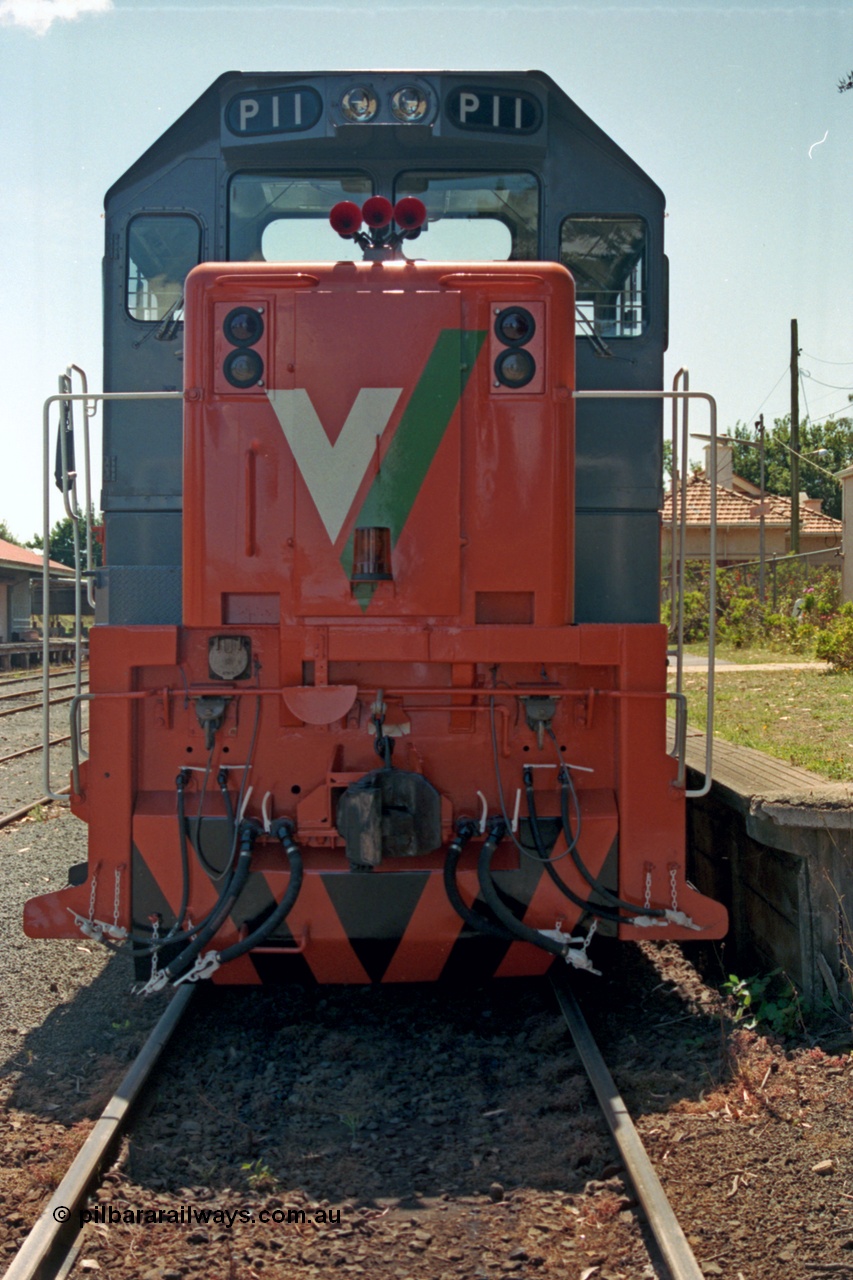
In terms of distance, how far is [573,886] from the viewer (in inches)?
169

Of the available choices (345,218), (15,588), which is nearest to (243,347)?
(345,218)

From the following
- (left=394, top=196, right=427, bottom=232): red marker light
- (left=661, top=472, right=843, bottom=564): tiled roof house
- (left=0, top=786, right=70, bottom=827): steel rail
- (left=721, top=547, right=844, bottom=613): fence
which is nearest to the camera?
(left=394, top=196, right=427, bottom=232): red marker light

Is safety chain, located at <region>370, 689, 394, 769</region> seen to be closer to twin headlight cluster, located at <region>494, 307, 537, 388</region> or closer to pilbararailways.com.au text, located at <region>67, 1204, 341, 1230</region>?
twin headlight cluster, located at <region>494, 307, 537, 388</region>

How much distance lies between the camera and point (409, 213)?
4348 millimetres

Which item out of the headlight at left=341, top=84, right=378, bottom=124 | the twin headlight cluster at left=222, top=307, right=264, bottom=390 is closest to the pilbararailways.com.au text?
the twin headlight cluster at left=222, top=307, right=264, bottom=390

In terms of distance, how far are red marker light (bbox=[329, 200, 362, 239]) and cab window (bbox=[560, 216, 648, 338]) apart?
121 centimetres

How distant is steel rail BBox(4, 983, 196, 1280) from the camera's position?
2.81 m

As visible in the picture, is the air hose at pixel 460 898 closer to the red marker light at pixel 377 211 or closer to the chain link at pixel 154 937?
the chain link at pixel 154 937

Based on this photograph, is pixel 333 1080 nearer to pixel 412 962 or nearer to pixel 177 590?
pixel 412 962

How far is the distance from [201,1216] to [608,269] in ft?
13.9

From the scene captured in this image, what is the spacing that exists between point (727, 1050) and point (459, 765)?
56.8 inches

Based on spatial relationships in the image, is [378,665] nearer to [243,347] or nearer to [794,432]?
[243,347]

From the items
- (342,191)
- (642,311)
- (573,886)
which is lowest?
(573,886)

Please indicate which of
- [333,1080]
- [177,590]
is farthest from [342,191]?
[333,1080]
